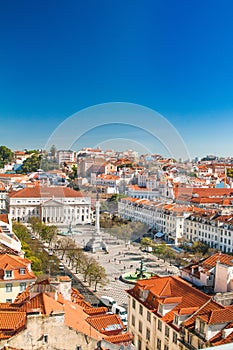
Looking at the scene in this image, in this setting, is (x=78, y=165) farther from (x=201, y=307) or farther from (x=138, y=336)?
(x=201, y=307)

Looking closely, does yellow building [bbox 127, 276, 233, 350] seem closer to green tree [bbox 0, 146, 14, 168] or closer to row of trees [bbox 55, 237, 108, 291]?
row of trees [bbox 55, 237, 108, 291]

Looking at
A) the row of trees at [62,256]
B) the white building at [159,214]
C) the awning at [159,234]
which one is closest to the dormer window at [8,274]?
the row of trees at [62,256]

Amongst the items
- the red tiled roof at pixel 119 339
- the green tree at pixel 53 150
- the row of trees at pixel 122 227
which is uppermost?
the green tree at pixel 53 150

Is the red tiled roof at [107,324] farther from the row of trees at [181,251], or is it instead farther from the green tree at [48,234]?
the green tree at [48,234]

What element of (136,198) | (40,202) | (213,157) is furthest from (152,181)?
(213,157)

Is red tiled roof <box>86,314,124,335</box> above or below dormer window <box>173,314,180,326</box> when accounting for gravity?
above

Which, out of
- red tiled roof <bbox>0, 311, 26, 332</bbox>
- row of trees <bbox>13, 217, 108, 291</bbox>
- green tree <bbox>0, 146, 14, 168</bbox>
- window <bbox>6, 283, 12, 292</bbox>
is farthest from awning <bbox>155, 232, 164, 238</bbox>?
green tree <bbox>0, 146, 14, 168</bbox>
